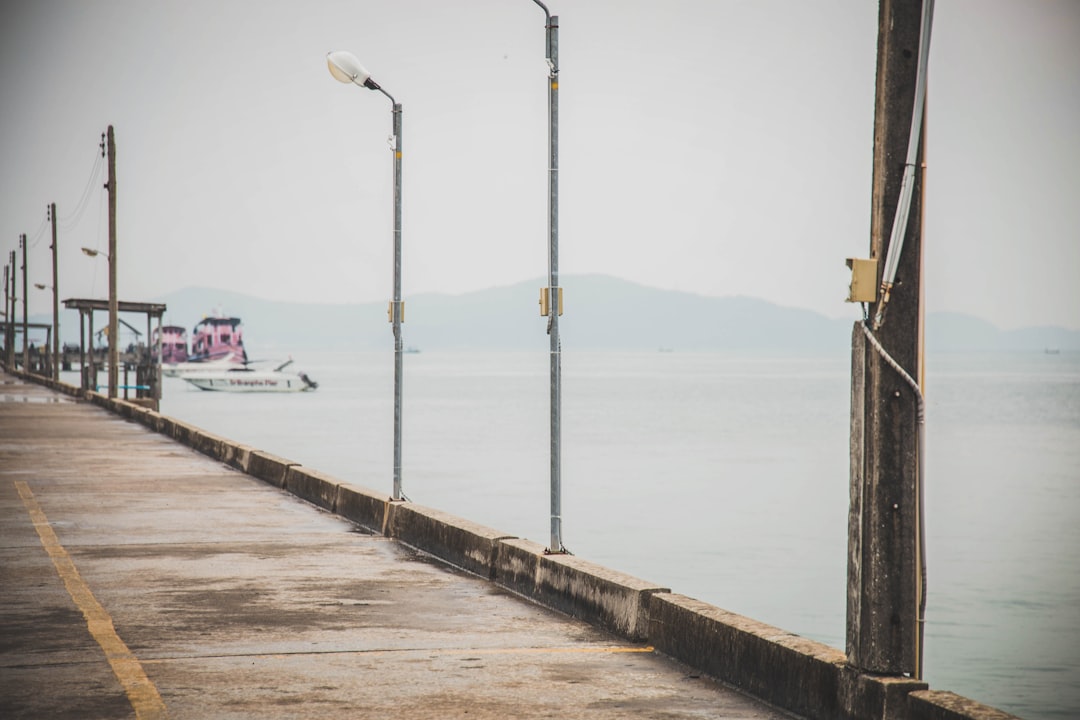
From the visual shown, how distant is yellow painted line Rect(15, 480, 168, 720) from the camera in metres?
7.70

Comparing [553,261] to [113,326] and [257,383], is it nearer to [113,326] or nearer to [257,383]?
[113,326]

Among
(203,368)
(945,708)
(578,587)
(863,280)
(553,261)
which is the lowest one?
(203,368)

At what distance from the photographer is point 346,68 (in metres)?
15.3

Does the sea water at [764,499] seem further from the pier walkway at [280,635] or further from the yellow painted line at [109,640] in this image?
the yellow painted line at [109,640]

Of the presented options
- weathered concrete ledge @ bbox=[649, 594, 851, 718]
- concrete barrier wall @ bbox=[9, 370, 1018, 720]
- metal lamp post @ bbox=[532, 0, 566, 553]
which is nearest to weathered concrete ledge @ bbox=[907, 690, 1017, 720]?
concrete barrier wall @ bbox=[9, 370, 1018, 720]

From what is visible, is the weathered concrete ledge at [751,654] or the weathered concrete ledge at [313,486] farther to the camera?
the weathered concrete ledge at [313,486]

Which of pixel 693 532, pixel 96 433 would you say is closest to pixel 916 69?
pixel 693 532

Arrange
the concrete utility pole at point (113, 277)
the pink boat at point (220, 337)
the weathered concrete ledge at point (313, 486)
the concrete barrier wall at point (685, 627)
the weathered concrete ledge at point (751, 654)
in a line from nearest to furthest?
the concrete barrier wall at point (685, 627) < the weathered concrete ledge at point (751, 654) < the weathered concrete ledge at point (313, 486) < the concrete utility pole at point (113, 277) < the pink boat at point (220, 337)

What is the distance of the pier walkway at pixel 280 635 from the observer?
7801 millimetres

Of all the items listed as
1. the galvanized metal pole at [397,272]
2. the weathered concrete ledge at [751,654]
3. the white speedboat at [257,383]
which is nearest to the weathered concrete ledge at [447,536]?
the galvanized metal pole at [397,272]

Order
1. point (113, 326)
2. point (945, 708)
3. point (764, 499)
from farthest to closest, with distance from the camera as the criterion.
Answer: point (113, 326) < point (764, 499) < point (945, 708)

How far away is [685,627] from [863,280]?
125 inches

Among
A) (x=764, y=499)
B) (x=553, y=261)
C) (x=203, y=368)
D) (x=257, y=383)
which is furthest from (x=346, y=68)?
(x=203, y=368)

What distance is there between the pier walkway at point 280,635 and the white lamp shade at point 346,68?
16.9 feet
